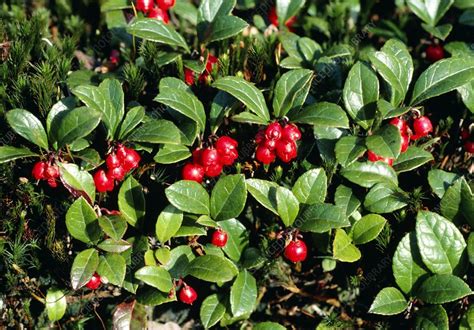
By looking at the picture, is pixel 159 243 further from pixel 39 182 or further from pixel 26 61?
pixel 26 61

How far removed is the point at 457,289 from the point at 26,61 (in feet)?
7.64

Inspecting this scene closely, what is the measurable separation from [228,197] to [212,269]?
1.08ft

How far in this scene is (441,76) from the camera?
10.1 feet

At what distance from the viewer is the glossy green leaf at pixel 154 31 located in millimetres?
3172

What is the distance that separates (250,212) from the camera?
10.7ft

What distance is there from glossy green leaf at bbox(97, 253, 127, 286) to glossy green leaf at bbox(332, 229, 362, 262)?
95cm

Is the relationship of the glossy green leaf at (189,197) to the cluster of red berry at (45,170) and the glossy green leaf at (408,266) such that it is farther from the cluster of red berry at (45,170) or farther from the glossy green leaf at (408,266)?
the glossy green leaf at (408,266)

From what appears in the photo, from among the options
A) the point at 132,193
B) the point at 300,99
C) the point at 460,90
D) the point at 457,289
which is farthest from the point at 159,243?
the point at 460,90

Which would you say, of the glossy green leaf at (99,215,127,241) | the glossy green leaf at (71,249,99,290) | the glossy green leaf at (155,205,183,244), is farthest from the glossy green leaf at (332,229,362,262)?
the glossy green leaf at (71,249,99,290)

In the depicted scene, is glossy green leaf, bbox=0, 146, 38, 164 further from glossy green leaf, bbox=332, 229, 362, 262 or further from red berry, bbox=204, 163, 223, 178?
glossy green leaf, bbox=332, 229, 362, 262

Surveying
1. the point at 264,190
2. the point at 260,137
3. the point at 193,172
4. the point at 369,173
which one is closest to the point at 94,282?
the point at 193,172

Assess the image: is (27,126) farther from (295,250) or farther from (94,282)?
(295,250)

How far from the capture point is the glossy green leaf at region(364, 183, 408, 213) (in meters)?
2.95

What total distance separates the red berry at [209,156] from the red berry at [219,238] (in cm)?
32
